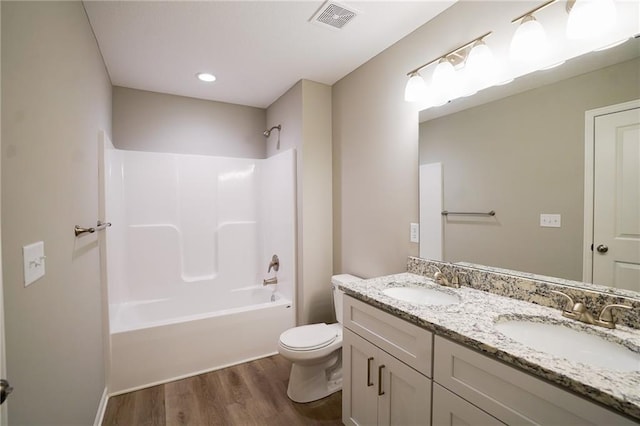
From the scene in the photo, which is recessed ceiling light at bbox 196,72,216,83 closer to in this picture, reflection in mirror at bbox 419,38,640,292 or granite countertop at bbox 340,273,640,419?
reflection in mirror at bbox 419,38,640,292

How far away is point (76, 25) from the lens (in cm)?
149

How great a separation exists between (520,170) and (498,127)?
0.86 feet

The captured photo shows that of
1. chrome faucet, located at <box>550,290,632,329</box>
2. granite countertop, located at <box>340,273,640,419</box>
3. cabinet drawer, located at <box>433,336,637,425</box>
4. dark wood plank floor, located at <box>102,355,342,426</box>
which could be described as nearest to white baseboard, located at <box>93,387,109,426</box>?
dark wood plank floor, located at <box>102,355,342,426</box>

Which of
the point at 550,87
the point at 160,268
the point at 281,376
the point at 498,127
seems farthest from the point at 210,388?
the point at 550,87

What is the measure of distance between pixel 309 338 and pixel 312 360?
15 centimetres

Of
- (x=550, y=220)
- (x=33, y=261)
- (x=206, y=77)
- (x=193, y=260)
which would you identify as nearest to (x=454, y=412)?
(x=550, y=220)

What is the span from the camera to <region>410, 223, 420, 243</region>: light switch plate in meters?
1.88

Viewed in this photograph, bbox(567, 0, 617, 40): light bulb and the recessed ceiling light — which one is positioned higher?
the recessed ceiling light

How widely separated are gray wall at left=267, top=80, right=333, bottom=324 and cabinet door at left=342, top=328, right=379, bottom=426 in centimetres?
105

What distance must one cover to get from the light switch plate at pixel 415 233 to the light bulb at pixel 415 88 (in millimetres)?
799

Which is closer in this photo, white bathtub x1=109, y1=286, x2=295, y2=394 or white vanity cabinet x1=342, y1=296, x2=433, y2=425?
white vanity cabinet x1=342, y1=296, x2=433, y2=425

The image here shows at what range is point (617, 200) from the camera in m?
1.09

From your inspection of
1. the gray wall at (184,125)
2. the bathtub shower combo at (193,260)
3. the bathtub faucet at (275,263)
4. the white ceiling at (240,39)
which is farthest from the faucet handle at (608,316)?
the gray wall at (184,125)

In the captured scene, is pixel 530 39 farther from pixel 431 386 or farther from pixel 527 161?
pixel 431 386
